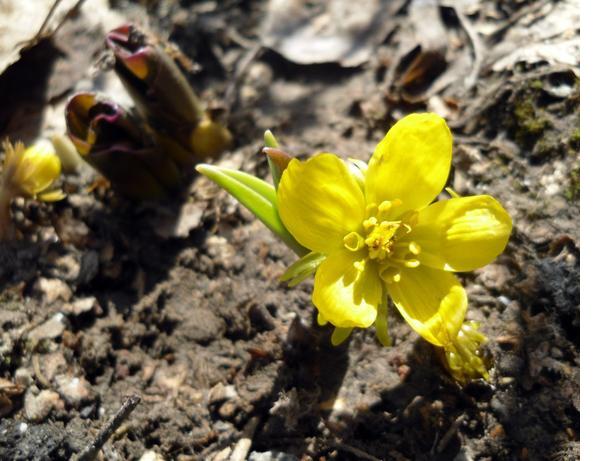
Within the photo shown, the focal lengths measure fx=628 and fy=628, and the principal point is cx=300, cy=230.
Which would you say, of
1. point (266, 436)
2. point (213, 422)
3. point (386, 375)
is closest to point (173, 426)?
point (213, 422)

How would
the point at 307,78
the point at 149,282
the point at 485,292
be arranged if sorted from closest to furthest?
1. the point at 485,292
2. the point at 149,282
3. the point at 307,78

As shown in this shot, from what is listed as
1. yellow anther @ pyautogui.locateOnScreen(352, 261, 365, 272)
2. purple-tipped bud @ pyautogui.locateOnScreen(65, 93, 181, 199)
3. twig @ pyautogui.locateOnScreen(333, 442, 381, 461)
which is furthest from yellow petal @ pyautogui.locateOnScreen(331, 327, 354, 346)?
purple-tipped bud @ pyautogui.locateOnScreen(65, 93, 181, 199)

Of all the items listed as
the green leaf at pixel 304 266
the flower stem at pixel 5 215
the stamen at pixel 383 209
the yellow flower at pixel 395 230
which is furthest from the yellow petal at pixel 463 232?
the flower stem at pixel 5 215

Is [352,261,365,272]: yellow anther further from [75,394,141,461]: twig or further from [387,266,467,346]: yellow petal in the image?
[75,394,141,461]: twig

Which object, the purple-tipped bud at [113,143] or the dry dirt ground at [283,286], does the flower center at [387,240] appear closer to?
the dry dirt ground at [283,286]

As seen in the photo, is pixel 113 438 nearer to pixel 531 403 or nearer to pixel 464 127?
pixel 531 403

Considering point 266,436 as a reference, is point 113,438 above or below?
above

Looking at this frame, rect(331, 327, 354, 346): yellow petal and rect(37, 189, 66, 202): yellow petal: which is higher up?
rect(37, 189, 66, 202): yellow petal
